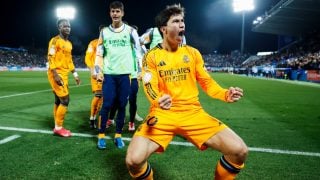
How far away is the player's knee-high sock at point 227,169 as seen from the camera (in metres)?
3.12

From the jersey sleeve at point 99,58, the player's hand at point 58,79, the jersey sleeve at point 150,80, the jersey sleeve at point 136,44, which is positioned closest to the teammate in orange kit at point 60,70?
the player's hand at point 58,79

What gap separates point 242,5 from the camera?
51281mm

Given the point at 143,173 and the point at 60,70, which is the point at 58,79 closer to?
the point at 60,70

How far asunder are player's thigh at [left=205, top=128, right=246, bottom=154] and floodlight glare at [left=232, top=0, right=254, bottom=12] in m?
50.9

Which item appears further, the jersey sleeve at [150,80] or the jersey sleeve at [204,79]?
the jersey sleeve at [204,79]

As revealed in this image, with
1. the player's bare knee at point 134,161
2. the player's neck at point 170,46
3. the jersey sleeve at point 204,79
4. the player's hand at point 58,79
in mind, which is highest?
the player's neck at point 170,46

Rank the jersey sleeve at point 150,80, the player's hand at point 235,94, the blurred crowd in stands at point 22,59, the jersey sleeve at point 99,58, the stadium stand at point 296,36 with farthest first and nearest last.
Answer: the blurred crowd in stands at point 22,59, the stadium stand at point 296,36, the jersey sleeve at point 99,58, the jersey sleeve at point 150,80, the player's hand at point 235,94

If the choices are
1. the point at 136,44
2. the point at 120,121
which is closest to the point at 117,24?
the point at 136,44

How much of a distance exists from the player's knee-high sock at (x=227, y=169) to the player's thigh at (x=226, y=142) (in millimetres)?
120

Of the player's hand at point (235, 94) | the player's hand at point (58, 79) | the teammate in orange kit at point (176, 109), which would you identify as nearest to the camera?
the teammate in orange kit at point (176, 109)

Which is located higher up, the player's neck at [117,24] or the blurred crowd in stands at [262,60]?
the player's neck at [117,24]

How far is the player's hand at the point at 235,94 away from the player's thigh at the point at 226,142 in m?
0.31

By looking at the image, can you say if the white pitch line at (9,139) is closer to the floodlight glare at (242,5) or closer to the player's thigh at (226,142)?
the player's thigh at (226,142)

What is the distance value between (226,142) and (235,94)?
0.48 m
